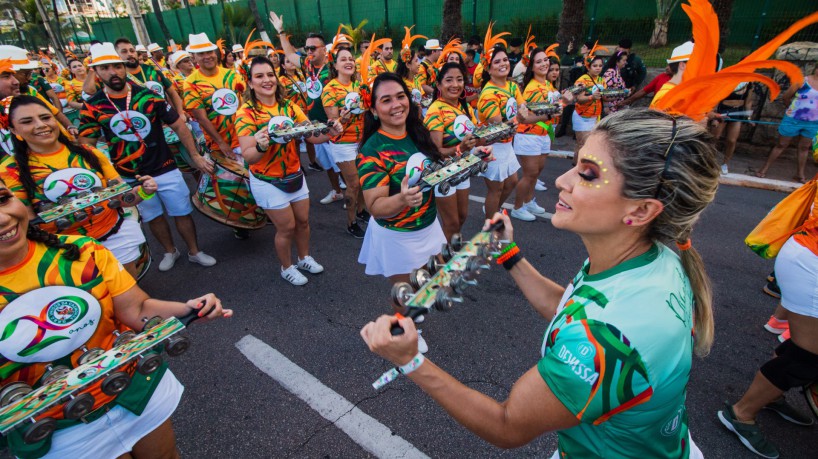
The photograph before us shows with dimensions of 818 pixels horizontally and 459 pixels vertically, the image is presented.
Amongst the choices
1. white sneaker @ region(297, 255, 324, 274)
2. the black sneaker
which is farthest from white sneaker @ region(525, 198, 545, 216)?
white sneaker @ region(297, 255, 324, 274)

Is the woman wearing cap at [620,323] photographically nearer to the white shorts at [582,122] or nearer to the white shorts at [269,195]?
the white shorts at [269,195]

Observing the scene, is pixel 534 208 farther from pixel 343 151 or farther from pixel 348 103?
pixel 348 103

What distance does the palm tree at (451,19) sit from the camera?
532 inches

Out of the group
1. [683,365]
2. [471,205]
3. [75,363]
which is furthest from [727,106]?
[75,363]

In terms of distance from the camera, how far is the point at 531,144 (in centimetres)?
562

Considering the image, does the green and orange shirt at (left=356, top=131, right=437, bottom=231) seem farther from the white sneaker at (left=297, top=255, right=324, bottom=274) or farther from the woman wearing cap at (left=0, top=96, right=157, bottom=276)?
the woman wearing cap at (left=0, top=96, right=157, bottom=276)

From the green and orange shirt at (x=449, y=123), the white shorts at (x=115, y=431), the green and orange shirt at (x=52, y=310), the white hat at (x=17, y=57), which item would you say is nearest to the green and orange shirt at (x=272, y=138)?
the green and orange shirt at (x=449, y=123)

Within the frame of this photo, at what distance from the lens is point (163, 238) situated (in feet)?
16.8

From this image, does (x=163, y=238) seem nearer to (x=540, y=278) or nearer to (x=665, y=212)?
(x=540, y=278)

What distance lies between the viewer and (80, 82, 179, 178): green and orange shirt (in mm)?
4289

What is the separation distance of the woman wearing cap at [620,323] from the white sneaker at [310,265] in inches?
143

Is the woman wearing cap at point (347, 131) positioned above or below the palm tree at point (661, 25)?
below

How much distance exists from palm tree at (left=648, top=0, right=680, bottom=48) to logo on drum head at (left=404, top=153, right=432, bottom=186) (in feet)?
38.4

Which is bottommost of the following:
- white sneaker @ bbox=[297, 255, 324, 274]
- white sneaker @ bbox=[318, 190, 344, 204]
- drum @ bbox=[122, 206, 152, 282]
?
white sneaker @ bbox=[318, 190, 344, 204]
